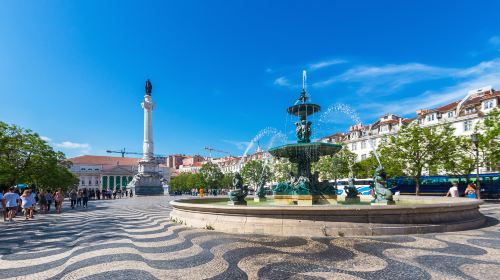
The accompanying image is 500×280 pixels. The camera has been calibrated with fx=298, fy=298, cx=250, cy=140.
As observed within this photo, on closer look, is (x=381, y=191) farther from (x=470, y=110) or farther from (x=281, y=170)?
(x=281, y=170)

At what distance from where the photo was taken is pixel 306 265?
18.8 ft

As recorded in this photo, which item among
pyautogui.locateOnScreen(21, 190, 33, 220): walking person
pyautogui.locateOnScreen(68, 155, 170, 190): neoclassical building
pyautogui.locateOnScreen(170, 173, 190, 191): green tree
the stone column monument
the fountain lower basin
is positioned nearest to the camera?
the fountain lower basin

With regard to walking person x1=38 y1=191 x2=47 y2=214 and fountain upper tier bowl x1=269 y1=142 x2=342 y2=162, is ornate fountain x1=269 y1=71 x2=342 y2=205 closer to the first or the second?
fountain upper tier bowl x1=269 y1=142 x2=342 y2=162

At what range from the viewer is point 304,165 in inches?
593

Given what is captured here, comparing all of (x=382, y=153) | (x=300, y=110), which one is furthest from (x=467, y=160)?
(x=300, y=110)

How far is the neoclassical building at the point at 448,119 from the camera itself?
148 ft

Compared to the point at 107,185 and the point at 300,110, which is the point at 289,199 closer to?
the point at 300,110

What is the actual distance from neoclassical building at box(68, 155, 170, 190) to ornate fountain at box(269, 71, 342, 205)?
131768mm

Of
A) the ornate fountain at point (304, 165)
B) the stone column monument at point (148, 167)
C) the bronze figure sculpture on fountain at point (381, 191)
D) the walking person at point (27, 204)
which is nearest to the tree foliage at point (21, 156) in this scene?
the walking person at point (27, 204)

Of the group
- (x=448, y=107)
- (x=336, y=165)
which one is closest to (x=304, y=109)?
(x=336, y=165)

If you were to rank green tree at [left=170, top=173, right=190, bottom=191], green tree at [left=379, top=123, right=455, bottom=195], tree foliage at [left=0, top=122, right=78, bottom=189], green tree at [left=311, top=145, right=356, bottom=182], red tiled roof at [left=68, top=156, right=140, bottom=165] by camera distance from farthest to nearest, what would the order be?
1. red tiled roof at [left=68, top=156, right=140, bottom=165]
2. green tree at [left=170, top=173, right=190, bottom=191]
3. green tree at [left=311, top=145, right=356, bottom=182]
4. green tree at [left=379, top=123, right=455, bottom=195]
5. tree foliage at [left=0, top=122, right=78, bottom=189]

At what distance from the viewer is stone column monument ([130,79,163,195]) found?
2456 inches

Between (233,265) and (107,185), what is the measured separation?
5718 inches

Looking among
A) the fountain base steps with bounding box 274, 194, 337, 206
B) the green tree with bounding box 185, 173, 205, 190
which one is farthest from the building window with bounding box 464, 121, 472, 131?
the green tree with bounding box 185, 173, 205, 190
